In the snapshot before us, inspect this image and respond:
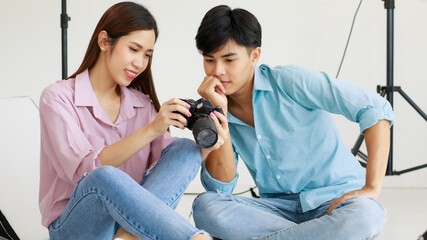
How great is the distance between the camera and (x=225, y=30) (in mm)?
1688

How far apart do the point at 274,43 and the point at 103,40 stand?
70.7 inches

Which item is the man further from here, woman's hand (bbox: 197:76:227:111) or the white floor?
the white floor

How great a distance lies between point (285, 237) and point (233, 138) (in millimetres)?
391

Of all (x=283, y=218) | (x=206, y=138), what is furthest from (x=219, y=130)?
(x=283, y=218)

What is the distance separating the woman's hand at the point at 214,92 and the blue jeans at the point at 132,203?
170mm

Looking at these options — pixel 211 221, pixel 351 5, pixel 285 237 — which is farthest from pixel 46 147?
pixel 351 5

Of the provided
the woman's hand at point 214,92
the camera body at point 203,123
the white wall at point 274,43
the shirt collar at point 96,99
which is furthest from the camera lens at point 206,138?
the white wall at point 274,43

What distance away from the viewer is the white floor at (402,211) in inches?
89.7

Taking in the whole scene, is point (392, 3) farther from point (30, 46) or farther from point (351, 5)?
point (30, 46)

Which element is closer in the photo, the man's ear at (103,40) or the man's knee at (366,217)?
the man's knee at (366,217)

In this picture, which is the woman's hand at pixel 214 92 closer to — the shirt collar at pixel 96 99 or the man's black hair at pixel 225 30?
the man's black hair at pixel 225 30

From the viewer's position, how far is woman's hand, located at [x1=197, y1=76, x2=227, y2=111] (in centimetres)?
163

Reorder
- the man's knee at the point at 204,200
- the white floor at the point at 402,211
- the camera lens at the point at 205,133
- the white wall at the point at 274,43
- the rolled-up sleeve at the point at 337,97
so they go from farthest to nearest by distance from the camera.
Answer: the white wall at the point at 274,43 < the white floor at the point at 402,211 < the man's knee at the point at 204,200 < the rolled-up sleeve at the point at 337,97 < the camera lens at the point at 205,133

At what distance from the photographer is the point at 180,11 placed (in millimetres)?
3264
